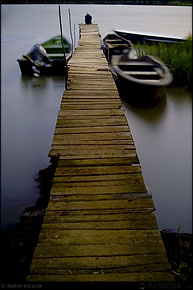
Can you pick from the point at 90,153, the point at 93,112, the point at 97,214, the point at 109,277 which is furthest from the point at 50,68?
the point at 109,277

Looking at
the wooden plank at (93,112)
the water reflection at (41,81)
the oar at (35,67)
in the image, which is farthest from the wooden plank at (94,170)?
the oar at (35,67)

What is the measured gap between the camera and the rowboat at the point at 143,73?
265 inches

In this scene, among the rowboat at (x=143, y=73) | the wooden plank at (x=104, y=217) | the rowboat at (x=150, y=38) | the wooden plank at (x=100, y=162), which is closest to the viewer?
the wooden plank at (x=104, y=217)

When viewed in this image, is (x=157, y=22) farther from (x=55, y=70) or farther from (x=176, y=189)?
(x=176, y=189)

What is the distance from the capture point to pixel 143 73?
7559 millimetres

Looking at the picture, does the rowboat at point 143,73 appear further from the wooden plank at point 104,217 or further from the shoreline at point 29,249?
the wooden plank at point 104,217

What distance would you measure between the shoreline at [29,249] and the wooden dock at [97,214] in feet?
1.62

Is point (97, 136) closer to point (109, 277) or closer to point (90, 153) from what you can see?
point (90, 153)

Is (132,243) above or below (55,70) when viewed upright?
below

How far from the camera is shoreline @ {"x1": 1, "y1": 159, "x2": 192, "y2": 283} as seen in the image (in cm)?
286

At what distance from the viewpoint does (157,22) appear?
2108 cm

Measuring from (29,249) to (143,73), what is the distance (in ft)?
20.5

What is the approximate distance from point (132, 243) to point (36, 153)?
4.26 m

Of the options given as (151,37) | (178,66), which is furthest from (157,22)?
(178,66)
